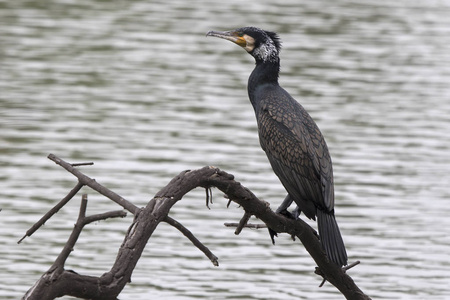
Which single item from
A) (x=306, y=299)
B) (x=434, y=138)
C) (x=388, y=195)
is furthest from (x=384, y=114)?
(x=306, y=299)

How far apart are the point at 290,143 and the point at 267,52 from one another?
0.54m

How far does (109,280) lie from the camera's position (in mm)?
4629

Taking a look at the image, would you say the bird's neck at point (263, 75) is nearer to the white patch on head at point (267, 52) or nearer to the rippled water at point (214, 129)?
the white patch on head at point (267, 52)

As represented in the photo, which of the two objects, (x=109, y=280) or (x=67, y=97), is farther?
(x=67, y=97)

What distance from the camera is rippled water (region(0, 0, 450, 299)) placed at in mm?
9297

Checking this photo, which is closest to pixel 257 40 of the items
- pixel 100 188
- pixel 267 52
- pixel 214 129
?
pixel 267 52

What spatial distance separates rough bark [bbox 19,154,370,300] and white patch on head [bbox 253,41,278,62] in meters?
1.08

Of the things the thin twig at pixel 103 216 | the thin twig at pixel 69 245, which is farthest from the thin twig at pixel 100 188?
the thin twig at pixel 69 245

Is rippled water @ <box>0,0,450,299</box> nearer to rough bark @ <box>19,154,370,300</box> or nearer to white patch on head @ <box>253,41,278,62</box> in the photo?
white patch on head @ <box>253,41,278,62</box>

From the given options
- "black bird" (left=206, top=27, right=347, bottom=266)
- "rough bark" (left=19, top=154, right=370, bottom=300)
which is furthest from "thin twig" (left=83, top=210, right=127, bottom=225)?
"black bird" (left=206, top=27, right=347, bottom=266)

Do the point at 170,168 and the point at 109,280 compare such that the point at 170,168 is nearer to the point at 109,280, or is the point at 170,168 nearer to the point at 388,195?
the point at 388,195

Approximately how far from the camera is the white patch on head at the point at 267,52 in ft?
20.7

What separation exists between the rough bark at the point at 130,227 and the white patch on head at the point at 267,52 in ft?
3.53

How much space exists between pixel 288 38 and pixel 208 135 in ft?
23.2
